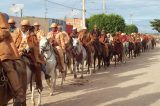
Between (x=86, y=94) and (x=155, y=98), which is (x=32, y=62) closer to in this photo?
(x=86, y=94)

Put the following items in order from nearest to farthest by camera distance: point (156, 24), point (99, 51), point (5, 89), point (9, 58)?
1. point (5, 89)
2. point (9, 58)
3. point (99, 51)
4. point (156, 24)

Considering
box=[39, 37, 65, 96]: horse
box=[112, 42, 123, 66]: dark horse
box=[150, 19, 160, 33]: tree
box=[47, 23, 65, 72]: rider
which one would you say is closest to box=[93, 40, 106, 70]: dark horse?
box=[112, 42, 123, 66]: dark horse

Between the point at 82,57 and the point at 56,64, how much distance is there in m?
5.24

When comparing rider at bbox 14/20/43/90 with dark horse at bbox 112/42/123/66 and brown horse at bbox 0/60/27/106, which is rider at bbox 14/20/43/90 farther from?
dark horse at bbox 112/42/123/66

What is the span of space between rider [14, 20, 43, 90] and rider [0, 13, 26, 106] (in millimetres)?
2030

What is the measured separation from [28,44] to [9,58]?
8.33 feet

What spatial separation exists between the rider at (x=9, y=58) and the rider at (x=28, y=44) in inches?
79.9

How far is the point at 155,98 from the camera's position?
42.7ft

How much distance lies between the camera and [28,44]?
11.2 m

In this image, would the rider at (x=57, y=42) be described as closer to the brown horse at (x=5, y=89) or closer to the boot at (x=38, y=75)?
the boot at (x=38, y=75)

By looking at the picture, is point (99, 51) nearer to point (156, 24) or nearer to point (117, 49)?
point (117, 49)

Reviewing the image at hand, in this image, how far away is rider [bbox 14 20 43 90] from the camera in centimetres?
1090

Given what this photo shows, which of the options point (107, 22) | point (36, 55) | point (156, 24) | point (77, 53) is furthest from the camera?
point (156, 24)

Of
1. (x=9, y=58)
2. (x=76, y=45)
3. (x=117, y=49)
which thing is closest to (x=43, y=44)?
(x=9, y=58)
